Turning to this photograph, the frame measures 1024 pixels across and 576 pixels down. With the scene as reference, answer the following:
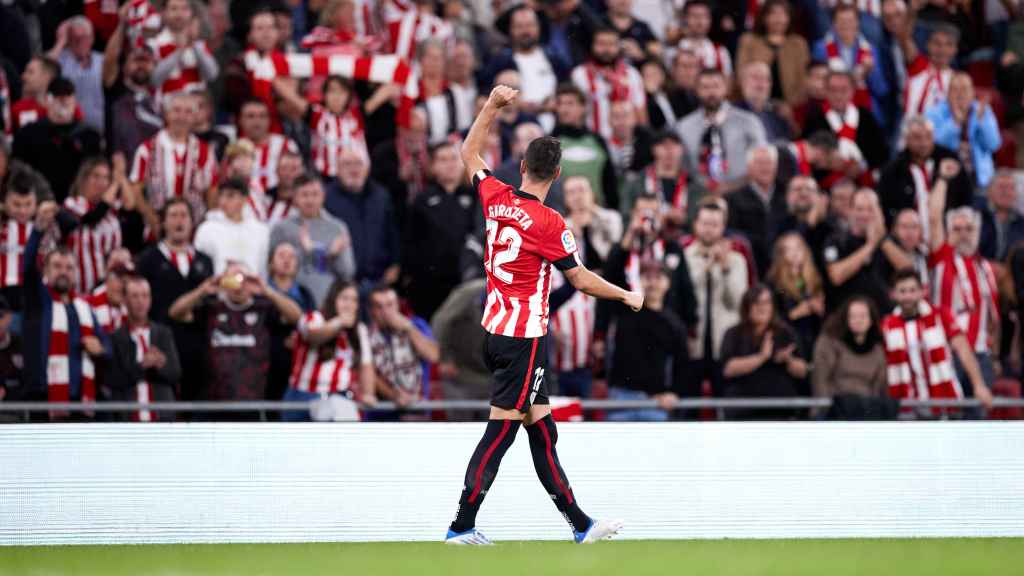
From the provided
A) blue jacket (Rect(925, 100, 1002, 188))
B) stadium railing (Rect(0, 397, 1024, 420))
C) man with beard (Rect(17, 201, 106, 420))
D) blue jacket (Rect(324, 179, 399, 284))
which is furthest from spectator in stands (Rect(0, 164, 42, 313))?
blue jacket (Rect(925, 100, 1002, 188))

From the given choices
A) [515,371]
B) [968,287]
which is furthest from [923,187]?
[515,371]

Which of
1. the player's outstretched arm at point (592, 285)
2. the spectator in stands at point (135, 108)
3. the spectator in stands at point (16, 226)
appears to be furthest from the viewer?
the spectator in stands at point (135, 108)

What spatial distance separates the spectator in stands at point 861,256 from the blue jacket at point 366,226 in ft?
12.1

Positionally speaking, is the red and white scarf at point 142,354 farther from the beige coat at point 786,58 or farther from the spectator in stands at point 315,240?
the beige coat at point 786,58

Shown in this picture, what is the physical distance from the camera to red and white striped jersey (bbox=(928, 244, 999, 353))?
40.4 feet

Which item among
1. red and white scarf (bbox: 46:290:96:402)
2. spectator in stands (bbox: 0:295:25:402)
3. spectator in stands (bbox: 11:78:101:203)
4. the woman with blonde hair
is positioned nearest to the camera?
spectator in stands (bbox: 0:295:25:402)

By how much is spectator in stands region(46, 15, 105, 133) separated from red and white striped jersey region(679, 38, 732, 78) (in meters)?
5.49

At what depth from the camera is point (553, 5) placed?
14.0 m

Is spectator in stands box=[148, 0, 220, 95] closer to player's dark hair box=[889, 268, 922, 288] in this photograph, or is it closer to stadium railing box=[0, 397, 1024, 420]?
stadium railing box=[0, 397, 1024, 420]

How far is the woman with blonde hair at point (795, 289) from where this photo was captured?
38.8 ft

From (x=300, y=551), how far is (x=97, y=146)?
208 inches

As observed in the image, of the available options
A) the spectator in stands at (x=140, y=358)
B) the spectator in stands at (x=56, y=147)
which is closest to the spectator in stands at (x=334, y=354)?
the spectator in stands at (x=140, y=358)

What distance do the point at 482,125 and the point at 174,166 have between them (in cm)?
510

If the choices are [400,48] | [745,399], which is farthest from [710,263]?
[400,48]
